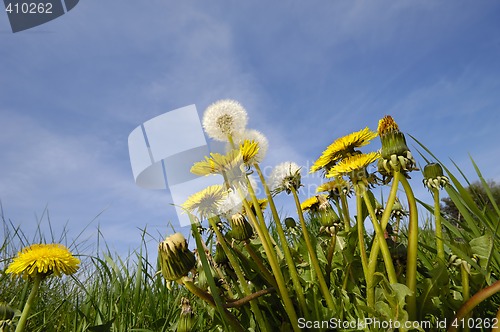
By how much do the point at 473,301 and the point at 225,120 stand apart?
0.87 m

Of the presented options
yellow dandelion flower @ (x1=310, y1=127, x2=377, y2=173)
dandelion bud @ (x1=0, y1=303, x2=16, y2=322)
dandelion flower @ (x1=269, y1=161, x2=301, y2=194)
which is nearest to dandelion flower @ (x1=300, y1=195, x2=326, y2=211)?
dandelion flower @ (x1=269, y1=161, x2=301, y2=194)

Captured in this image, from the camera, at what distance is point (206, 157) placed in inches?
49.9

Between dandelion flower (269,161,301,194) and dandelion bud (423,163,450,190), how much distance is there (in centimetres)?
42

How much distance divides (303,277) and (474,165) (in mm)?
910

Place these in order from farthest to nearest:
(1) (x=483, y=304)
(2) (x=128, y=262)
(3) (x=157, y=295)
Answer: (2) (x=128, y=262) → (3) (x=157, y=295) → (1) (x=483, y=304)

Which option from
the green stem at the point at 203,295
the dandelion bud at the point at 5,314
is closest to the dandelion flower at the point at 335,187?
the green stem at the point at 203,295

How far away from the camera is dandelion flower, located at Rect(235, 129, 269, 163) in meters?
1.34

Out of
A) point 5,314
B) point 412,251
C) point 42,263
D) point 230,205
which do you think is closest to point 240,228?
point 230,205

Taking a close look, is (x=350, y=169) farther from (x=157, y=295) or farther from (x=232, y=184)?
(x=157, y=295)

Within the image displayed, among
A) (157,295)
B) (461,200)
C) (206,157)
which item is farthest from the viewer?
(157,295)

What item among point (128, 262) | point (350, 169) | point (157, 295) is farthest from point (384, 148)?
point (128, 262)

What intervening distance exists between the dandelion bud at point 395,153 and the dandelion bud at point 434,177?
19 cm

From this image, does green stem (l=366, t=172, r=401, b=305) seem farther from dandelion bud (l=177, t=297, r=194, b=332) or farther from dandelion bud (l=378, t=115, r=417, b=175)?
dandelion bud (l=177, t=297, r=194, b=332)

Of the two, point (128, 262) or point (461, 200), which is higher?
point (128, 262)
